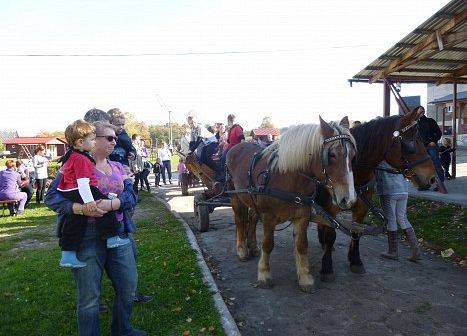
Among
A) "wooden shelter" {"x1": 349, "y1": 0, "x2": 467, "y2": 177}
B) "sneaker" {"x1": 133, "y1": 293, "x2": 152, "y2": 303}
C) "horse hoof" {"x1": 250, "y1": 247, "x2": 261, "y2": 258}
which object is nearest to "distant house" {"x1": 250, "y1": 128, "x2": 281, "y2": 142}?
"horse hoof" {"x1": 250, "y1": 247, "x2": 261, "y2": 258}

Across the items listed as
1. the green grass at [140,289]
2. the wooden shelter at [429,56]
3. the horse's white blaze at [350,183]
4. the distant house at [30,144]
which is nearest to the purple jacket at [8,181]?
the green grass at [140,289]

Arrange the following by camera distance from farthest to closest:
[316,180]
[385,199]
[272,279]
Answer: [385,199] → [272,279] → [316,180]

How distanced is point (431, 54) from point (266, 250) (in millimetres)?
6496

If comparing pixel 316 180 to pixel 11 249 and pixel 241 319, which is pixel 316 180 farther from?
pixel 11 249

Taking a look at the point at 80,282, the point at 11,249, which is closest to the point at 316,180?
the point at 80,282

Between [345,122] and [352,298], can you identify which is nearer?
[345,122]

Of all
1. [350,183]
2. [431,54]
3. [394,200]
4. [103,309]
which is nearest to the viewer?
[350,183]

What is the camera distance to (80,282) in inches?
106

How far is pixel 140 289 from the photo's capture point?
177 inches

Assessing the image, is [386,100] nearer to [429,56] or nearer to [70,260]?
[429,56]

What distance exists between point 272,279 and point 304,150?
177 centimetres

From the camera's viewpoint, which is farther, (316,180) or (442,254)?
(442,254)

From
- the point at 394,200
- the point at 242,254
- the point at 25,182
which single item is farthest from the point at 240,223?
the point at 25,182

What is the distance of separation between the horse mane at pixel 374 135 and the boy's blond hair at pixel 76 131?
122 inches
